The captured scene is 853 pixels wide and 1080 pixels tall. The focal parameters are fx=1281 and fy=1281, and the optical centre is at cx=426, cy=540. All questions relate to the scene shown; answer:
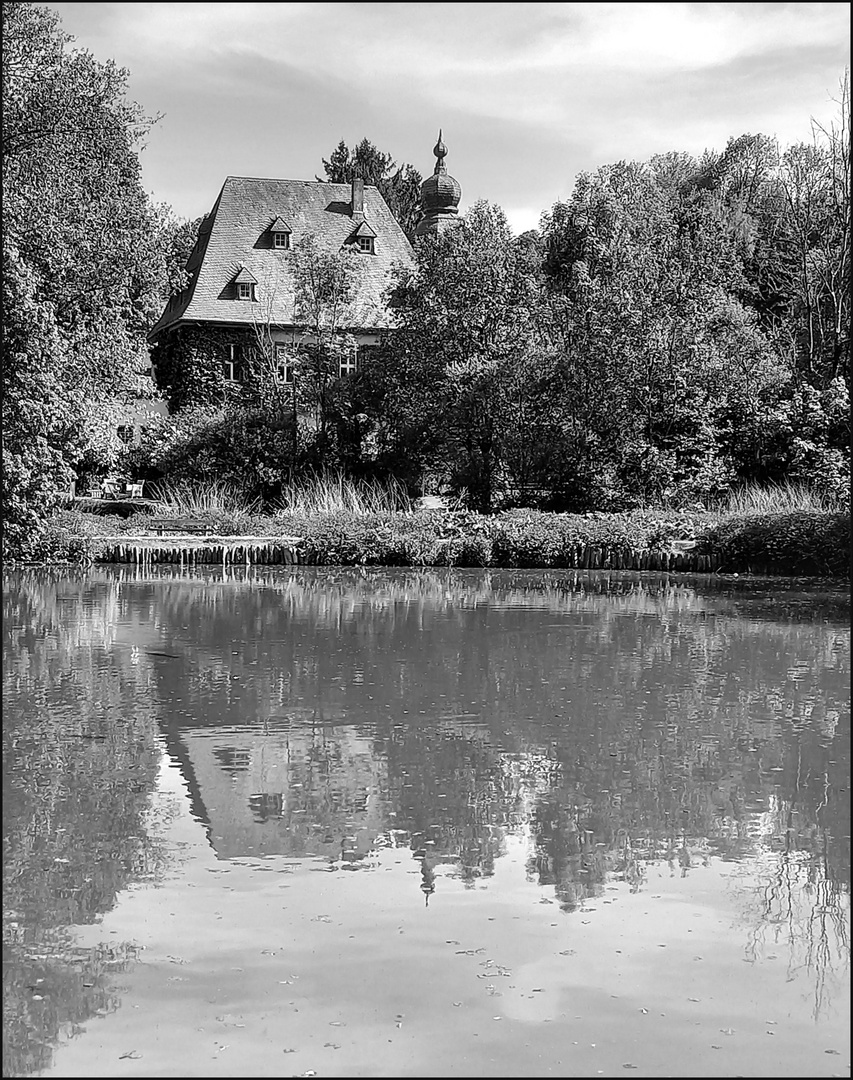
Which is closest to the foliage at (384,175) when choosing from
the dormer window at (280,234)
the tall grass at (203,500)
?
the dormer window at (280,234)

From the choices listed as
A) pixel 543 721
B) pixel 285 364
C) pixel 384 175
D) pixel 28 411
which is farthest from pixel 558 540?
pixel 384 175

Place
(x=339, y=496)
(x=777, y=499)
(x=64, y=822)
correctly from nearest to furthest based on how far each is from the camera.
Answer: (x=64, y=822)
(x=777, y=499)
(x=339, y=496)

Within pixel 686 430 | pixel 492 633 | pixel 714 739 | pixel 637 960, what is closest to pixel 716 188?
pixel 686 430

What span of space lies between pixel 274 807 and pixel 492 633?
19.5 ft

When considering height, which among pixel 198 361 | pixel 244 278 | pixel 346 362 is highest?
pixel 244 278

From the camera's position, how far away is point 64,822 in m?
5.88

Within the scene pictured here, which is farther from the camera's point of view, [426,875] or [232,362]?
[232,362]

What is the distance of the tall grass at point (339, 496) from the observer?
22906mm

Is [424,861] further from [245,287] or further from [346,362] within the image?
[245,287]

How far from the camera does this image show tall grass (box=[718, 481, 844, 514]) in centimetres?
2067

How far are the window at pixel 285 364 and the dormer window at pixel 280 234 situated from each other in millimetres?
6616

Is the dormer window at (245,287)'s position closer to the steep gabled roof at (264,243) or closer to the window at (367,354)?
the steep gabled roof at (264,243)

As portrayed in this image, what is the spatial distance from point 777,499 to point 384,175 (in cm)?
3615

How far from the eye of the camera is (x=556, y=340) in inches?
979
